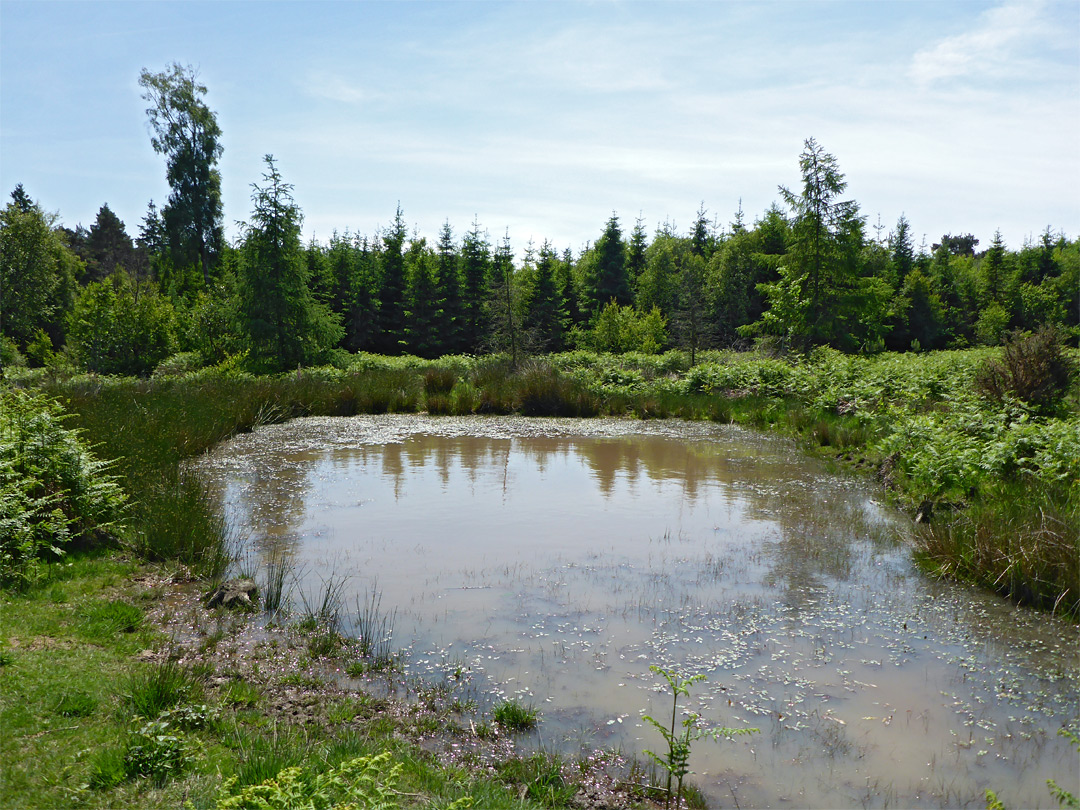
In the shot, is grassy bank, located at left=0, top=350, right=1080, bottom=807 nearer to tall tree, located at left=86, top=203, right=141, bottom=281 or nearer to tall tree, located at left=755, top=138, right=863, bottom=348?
tall tree, located at left=755, top=138, right=863, bottom=348

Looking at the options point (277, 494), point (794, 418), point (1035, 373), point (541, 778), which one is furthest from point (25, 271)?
point (1035, 373)

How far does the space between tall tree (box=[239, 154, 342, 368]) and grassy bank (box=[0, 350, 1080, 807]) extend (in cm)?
926

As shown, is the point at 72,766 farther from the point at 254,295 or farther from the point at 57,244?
the point at 57,244

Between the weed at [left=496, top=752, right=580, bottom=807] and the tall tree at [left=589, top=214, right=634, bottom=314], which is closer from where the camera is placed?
the weed at [left=496, top=752, right=580, bottom=807]

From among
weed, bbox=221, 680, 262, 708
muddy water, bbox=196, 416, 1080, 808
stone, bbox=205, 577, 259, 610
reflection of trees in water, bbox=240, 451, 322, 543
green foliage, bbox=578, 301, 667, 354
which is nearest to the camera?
muddy water, bbox=196, 416, 1080, 808

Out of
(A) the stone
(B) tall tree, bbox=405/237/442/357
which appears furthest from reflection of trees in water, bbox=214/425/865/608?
(B) tall tree, bbox=405/237/442/357

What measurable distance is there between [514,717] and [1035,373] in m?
9.83

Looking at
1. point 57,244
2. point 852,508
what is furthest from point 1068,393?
point 57,244

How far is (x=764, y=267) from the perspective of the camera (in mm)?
36469

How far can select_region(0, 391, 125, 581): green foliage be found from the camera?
509 cm

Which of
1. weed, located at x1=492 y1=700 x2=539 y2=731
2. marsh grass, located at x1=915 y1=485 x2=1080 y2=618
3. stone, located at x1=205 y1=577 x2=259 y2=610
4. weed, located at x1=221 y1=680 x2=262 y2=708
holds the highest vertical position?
marsh grass, located at x1=915 y1=485 x2=1080 y2=618

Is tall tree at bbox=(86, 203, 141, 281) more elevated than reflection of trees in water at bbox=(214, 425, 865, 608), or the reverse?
tall tree at bbox=(86, 203, 141, 281)

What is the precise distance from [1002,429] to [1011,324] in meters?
35.8

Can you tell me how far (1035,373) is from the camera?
9.97 meters
